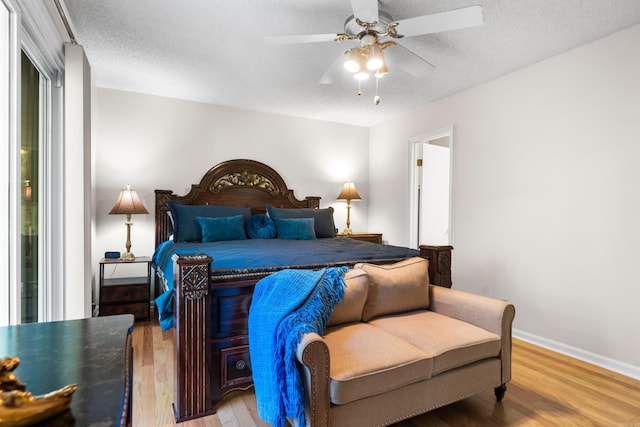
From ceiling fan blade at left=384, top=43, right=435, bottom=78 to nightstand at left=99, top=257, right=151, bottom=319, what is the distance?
3.05 metres

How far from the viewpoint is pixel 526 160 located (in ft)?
10.5

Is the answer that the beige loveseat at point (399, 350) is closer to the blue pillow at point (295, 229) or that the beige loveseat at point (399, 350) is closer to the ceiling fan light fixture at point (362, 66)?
the ceiling fan light fixture at point (362, 66)

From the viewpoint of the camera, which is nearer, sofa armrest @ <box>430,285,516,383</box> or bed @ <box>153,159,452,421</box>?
bed @ <box>153,159,452,421</box>

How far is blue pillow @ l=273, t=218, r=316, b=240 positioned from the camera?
378cm

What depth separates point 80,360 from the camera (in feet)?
2.75

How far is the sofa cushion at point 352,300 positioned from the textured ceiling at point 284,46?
175cm

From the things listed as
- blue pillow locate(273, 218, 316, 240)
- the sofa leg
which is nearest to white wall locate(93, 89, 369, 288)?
blue pillow locate(273, 218, 316, 240)

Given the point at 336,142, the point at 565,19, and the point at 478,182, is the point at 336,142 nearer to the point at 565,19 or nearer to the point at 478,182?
the point at 478,182

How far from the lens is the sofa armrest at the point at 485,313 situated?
2.07 metres

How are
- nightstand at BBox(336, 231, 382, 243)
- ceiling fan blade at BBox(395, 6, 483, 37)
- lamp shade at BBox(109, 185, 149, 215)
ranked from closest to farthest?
ceiling fan blade at BBox(395, 6, 483, 37)
lamp shade at BBox(109, 185, 149, 215)
nightstand at BBox(336, 231, 382, 243)

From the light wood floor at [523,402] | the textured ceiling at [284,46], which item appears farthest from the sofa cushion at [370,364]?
the textured ceiling at [284,46]

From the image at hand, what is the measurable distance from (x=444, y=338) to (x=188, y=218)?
109 inches

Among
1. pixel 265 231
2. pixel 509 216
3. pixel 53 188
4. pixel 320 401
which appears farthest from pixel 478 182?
pixel 53 188

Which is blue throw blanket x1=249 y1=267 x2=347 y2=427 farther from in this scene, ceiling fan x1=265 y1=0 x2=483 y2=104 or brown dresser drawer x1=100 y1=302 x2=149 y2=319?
brown dresser drawer x1=100 y1=302 x2=149 y2=319
